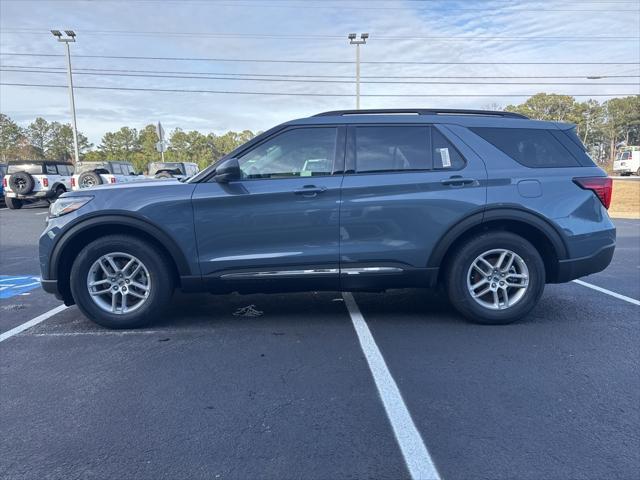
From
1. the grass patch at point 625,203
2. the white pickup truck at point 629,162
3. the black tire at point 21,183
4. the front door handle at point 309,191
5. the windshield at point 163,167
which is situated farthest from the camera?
the white pickup truck at point 629,162

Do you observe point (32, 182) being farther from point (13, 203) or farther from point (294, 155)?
point (294, 155)

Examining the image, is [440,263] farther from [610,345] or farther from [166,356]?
[166,356]

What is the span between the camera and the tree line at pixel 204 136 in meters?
71.3

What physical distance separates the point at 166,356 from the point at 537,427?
2699 mm

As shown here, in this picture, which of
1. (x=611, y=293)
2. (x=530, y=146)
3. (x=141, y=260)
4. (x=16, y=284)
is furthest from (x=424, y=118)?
(x=16, y=284)

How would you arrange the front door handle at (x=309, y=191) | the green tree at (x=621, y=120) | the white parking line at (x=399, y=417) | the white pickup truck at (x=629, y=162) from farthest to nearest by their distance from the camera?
the green tree at (x=621, y=120), the white pickup truck at (x=629, y=162), the front door handle at (x=309, y=191), the white parking line at (x=399, y=417)

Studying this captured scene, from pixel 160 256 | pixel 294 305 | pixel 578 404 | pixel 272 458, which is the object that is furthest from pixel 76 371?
pixel 578 404

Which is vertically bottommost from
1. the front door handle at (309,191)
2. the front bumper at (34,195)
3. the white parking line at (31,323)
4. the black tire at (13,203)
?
the white parking line at (31,323)

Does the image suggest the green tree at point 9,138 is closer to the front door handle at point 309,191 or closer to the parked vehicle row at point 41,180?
the parked vehicle row at point 41,180

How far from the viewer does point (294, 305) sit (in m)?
5.10

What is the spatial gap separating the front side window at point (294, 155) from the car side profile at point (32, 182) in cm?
1517

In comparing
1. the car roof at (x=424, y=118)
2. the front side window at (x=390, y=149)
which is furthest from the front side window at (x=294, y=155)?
the front side window at (x=390, y=149)

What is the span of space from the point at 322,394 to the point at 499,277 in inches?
87.2

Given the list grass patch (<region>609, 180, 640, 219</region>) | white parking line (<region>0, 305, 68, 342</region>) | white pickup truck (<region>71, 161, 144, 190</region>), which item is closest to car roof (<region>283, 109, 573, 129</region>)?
white parking line (<region>0, 305, 68, 342</region>)
